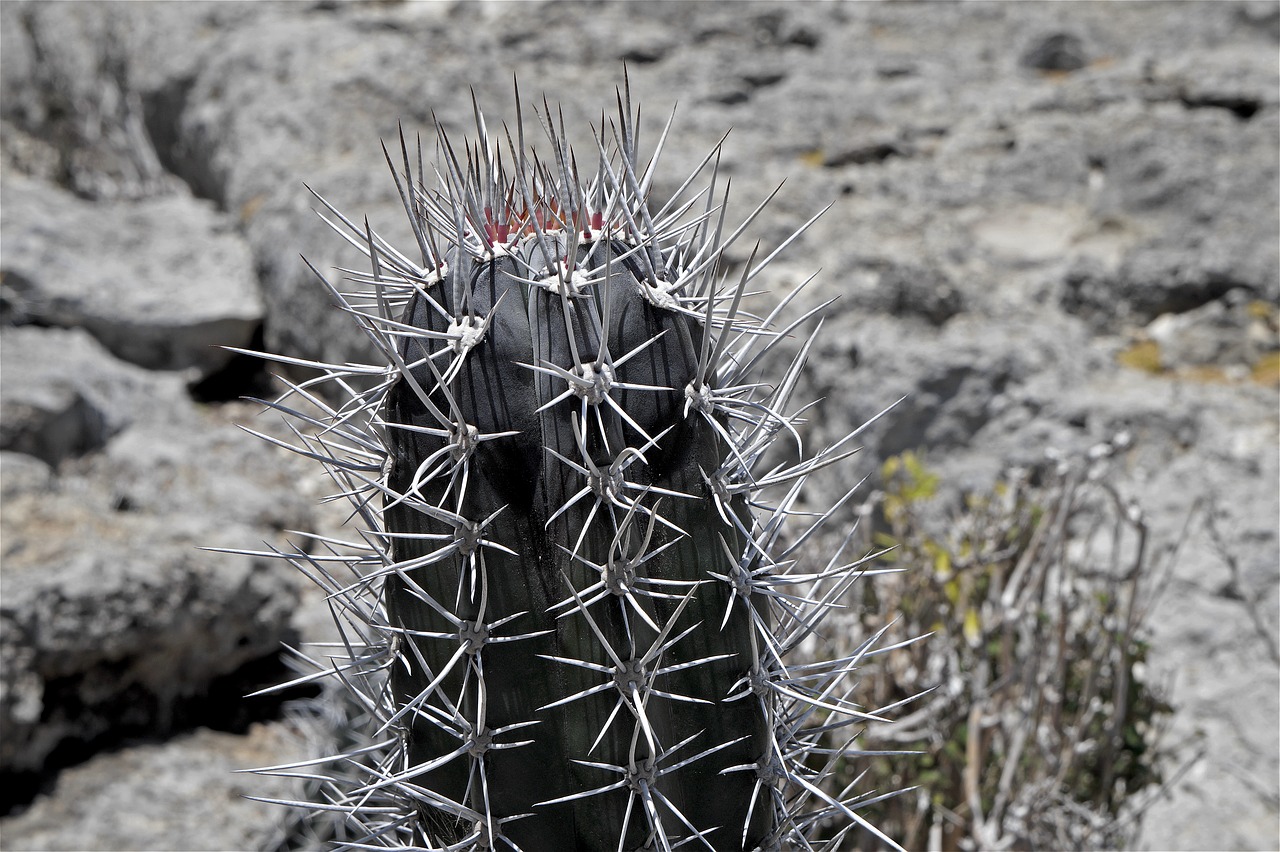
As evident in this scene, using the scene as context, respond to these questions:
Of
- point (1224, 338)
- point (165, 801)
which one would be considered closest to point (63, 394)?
point (165, 801)

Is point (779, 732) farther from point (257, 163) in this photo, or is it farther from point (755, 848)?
point (257, 163)

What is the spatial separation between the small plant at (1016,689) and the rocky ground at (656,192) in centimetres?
15

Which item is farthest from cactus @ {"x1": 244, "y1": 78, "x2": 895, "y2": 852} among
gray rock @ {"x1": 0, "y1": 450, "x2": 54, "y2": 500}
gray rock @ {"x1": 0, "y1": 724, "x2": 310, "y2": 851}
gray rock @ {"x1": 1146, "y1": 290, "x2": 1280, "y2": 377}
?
gray rock @ {"x1": 1146, "y1": 290, "x2": 1280, "y2": 377}

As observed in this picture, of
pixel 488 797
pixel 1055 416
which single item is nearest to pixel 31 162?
pixel 1055 416

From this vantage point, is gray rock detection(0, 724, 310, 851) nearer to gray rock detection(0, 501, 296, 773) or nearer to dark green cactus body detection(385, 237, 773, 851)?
gray rock detection(0, 501, 296, 773)

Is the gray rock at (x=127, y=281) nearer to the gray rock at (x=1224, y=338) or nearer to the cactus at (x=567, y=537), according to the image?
the cactus at (x=567, y=537)

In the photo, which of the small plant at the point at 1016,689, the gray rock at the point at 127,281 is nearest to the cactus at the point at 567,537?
the small plant at the point at 1016,689

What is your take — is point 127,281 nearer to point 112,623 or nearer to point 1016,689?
point 112,623

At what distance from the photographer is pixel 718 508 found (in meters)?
1.14

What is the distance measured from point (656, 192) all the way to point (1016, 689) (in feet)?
8.46

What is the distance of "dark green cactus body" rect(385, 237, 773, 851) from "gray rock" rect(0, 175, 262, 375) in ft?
9.88

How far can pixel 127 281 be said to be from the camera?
403cm

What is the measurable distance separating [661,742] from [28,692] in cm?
181

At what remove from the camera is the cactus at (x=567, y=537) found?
3.59ft
